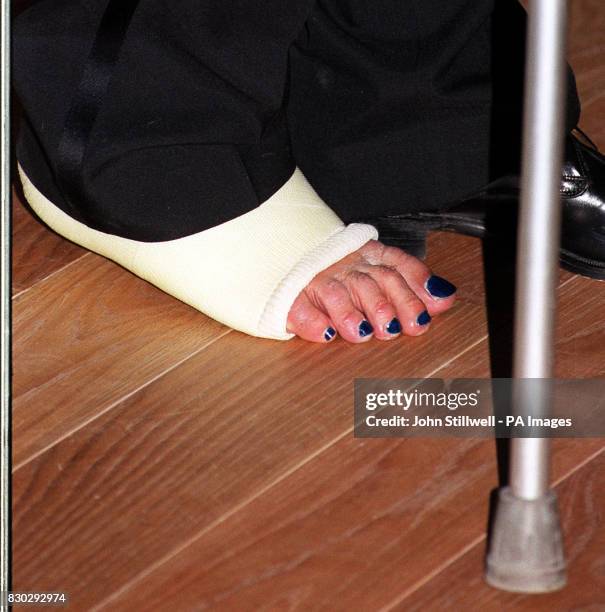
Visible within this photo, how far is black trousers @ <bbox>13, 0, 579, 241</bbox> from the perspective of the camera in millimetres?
856

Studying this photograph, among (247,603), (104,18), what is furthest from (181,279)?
(247,603)

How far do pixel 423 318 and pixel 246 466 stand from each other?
202 mm

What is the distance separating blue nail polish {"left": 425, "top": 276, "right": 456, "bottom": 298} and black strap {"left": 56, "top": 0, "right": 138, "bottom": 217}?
28cm

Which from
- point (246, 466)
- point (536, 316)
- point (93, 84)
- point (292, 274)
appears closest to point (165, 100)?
point (93, 84)

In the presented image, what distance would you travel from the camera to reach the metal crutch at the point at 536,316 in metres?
0.53

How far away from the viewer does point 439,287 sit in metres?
0.90

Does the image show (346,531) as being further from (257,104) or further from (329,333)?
(257,104)

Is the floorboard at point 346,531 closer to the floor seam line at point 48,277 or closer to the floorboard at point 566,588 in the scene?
the floorboard at point 566,588

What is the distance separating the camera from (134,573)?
26.2 inches

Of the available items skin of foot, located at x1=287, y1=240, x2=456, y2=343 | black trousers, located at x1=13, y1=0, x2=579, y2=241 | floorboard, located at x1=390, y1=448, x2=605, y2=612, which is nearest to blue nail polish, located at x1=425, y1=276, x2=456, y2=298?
skin of foot, located at x1=287, y1=240, x2=456, y2=343

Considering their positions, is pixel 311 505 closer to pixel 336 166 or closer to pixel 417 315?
pixel 417 315

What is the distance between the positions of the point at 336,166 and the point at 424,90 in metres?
0.09

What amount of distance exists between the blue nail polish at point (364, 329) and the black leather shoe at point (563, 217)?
13 cm

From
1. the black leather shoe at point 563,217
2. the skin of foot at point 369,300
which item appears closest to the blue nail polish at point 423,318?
the skin of foot at point 369,300
